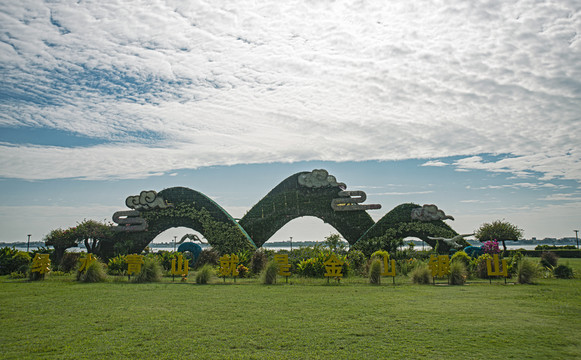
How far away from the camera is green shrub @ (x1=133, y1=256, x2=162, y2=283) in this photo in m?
14.8

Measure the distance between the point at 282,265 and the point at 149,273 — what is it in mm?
4698

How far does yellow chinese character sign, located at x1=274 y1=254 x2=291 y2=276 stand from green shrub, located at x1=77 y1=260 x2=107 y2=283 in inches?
247

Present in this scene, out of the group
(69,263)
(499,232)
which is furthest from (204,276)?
(499,232)

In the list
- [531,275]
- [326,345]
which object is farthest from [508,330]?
[531,275]

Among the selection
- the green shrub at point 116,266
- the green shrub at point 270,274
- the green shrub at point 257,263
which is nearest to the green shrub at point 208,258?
the green shrub at point 257,263

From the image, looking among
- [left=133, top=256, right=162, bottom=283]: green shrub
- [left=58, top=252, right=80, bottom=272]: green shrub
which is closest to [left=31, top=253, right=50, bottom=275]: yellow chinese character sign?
[left=58, top=252, right=80, bottom=272]: green shrub

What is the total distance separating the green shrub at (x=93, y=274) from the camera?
14836 mm

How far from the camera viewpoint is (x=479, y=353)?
5.54 meters

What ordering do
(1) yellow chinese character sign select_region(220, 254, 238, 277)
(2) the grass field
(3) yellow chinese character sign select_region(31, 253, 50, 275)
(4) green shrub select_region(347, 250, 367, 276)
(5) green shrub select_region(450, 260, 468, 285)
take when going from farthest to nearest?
(4) green shrub select_region(347, 250, 367, 276)
(3) yellow chinese character sign select_region(31, 253, 50, 275)
(1) yellow chinese character sign select_region(220, 254, 238, 277)
(5) green shrub select_region(450, 260, 468, 285)
(2) the grass field

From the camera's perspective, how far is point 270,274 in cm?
1437

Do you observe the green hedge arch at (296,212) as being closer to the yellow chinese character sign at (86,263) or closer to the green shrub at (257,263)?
the green shrub at (257,263)

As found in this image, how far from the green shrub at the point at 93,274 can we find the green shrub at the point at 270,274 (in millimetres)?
5828

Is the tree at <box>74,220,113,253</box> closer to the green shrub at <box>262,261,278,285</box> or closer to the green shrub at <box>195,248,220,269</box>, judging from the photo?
the green shrub at <box>195,248,220,269</box>

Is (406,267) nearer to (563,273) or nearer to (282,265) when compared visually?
(563,273)
